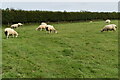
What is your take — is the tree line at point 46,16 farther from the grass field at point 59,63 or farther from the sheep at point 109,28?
the grass field at point 59,63

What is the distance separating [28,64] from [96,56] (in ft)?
15.0

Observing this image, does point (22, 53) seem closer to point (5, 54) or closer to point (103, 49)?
point (5, 54)

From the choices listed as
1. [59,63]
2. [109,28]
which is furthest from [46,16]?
[59,63]

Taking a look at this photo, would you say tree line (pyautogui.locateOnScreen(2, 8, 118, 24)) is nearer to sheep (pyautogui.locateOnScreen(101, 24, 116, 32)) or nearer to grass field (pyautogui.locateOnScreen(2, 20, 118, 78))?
sheep (pyautogui.locateOnScreen(101, 24, 116, 32))

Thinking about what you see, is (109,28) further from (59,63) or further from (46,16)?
(46,16)

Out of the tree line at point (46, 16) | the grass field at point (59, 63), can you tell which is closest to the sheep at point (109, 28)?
the grass field at point (59, 63)

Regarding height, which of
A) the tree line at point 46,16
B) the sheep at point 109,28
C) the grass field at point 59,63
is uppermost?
the tree line at point 46,16

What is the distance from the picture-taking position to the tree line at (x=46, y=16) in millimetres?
47388

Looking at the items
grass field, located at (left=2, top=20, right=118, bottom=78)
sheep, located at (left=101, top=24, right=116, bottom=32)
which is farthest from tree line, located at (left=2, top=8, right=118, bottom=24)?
grass field, located at (left=2, top=20, right=118, bottom=78)

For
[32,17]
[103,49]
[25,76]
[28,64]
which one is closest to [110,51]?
[103,49]

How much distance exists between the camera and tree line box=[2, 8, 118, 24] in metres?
47.4

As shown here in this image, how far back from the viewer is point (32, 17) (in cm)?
5153

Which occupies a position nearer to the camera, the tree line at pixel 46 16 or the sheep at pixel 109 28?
the sheep at pixel 109 28

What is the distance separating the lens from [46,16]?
54.8 metres
